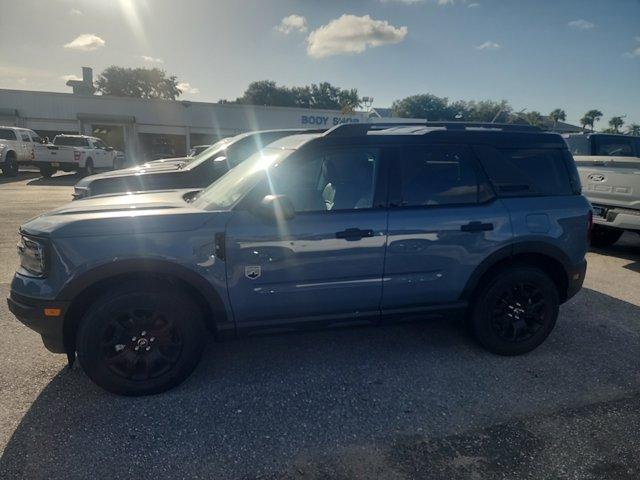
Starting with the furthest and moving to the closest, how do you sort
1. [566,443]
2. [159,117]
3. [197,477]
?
[159,117]
[566,443]
[197,477]

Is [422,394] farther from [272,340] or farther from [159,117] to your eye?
[159,117]

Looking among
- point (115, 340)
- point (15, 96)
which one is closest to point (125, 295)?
point (115, 340)

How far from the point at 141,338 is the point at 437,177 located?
253 centimetres

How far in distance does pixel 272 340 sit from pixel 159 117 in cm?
2966

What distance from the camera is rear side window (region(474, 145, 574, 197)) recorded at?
3432 mm

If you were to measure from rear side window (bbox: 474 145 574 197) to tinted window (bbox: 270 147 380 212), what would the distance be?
3.24 feet

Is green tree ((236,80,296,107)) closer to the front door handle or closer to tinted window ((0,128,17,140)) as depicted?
tinted window ((0,128,17,140))

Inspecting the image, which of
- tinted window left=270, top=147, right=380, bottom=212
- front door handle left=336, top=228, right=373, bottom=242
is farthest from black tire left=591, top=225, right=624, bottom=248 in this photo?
front door handle left=336, top=228, right=373, bottom=242

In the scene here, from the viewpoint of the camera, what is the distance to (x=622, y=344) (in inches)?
151

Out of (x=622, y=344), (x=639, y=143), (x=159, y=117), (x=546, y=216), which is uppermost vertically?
(x=159, y=117)

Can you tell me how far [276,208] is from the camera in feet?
9.05

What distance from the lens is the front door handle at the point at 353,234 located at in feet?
9.78

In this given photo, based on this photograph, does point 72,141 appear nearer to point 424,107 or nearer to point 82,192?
point 82,192

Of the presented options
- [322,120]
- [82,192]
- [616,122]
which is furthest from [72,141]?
[616,122]
